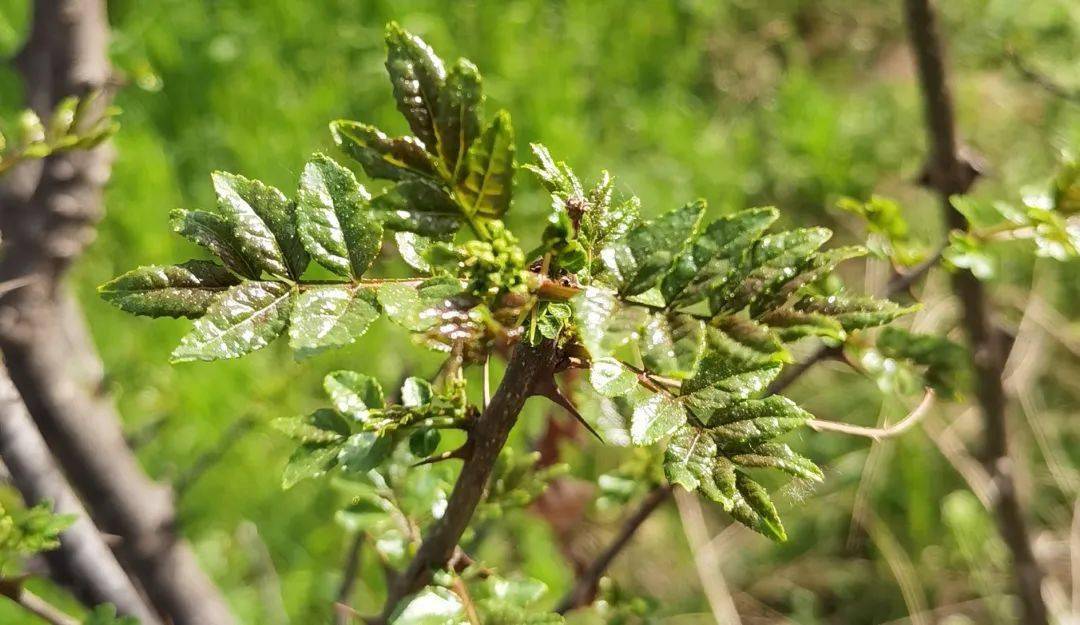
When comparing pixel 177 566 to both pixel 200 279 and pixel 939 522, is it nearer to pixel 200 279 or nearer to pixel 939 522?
pixel 200 279

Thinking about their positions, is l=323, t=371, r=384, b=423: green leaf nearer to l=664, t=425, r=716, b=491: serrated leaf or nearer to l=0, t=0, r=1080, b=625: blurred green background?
l=664, t=425, r=716, b=491: serrated leaf

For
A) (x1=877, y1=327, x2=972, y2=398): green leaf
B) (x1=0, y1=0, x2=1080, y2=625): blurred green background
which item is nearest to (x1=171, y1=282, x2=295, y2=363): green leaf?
(x1=877, y1=327, x2=972, y2=398): green leaf

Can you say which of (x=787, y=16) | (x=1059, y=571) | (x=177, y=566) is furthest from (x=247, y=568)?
(x=787, y=16)

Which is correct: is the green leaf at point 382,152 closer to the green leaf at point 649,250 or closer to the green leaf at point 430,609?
the green leaf at point 649,250

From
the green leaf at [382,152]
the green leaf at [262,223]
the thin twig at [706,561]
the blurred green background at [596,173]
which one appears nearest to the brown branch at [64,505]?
the green leaf at [262,223]

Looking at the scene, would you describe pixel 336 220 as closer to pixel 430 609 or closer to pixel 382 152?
pixel 382 152

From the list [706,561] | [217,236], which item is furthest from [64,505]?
[706,561]
